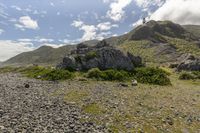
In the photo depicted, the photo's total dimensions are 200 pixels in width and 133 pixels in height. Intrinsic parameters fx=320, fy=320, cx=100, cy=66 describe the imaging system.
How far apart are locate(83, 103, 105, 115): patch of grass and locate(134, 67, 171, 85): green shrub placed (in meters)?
22.3

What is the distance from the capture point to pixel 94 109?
84.3ft

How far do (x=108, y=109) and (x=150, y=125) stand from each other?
4826mm

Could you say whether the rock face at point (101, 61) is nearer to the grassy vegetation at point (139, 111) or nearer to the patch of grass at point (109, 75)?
the patch of grass at point (109, 75)

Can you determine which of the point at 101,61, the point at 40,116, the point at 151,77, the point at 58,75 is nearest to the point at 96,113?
the point at 40,116

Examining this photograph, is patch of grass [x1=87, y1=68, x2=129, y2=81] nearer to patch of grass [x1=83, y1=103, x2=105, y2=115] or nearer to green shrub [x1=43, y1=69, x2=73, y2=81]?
green shrub [x1=43, y1=69, x2=73, y2=81]

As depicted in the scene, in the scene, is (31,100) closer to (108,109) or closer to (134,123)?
(108,109)

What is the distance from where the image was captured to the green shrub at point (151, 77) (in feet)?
158

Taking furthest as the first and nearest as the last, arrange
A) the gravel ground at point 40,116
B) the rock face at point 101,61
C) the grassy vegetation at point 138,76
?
the rock face at point 101,61
the grassy vegetation at point 138,76
the gravel ground at point 40,116

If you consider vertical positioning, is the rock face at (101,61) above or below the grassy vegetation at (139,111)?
above

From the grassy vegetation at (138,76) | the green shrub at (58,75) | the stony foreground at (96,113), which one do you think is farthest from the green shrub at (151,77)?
the stony foreground at (96,113)

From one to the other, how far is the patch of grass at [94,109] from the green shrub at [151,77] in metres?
22.3

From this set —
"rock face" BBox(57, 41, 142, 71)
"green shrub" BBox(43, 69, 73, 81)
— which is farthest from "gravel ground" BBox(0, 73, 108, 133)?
"rock face" BBox(57, 41, 142, 71)

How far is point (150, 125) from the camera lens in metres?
22.0

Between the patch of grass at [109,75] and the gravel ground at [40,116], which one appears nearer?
the gravel ground at [40,116]
